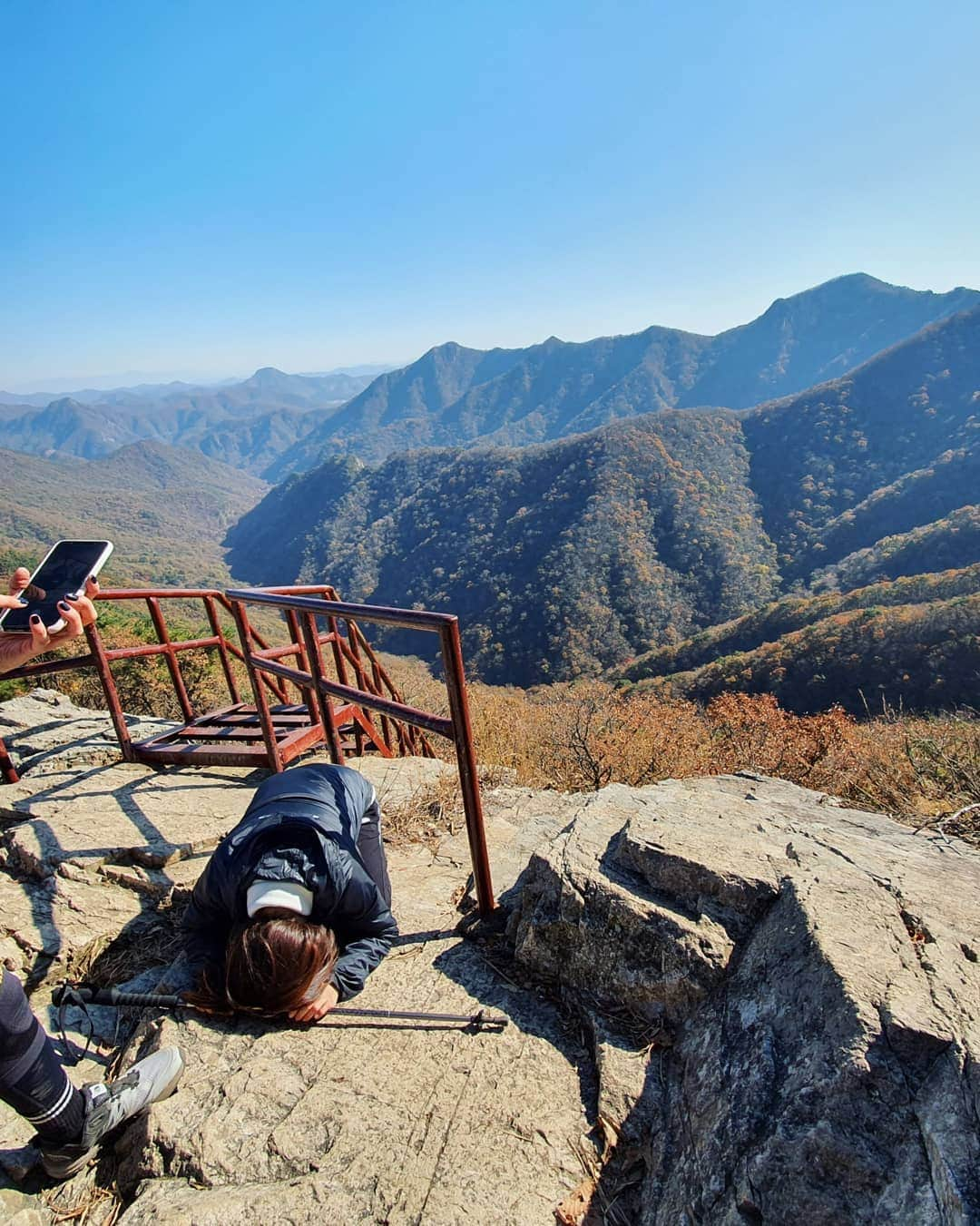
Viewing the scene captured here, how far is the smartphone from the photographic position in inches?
105

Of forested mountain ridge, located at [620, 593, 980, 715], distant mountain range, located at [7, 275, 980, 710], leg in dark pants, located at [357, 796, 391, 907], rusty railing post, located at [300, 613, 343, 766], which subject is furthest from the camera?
distant mountain range, located at [7, 275, 980, 710]

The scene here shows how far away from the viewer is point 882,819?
3125mm

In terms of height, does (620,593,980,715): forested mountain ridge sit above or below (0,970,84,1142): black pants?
below

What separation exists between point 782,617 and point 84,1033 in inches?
1724

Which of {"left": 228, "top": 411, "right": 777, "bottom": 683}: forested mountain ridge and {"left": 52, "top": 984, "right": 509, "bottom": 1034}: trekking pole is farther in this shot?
{"left": 228, "top": 411, "right": 777, "bottom": 683}: forested mountain ridge

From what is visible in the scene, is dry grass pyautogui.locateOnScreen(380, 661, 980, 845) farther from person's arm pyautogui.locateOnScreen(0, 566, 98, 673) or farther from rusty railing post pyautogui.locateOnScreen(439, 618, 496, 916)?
person's arm pyautogui.locateOnScreen(0, 566, 98, 673)

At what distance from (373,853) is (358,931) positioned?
11.3 inches

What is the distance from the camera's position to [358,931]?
221 cm

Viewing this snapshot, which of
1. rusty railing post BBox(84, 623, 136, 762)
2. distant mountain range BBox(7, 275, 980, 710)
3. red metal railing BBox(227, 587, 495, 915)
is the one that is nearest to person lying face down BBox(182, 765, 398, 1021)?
red metal railing BBox(227, 587, 495, 915)

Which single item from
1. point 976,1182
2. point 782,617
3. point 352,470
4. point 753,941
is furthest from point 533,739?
point 352,470

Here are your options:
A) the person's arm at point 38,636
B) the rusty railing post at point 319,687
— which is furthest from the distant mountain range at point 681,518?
the person's arm at point 38,636

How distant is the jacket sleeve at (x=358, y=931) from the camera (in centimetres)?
210

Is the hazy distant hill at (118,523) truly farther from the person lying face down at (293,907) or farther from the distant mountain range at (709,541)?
the person lying face down at (293,907)

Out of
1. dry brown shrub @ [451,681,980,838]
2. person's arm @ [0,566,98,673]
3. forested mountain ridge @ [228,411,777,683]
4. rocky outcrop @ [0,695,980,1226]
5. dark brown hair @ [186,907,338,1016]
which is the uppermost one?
person's arm @ [0,566,98,673]
